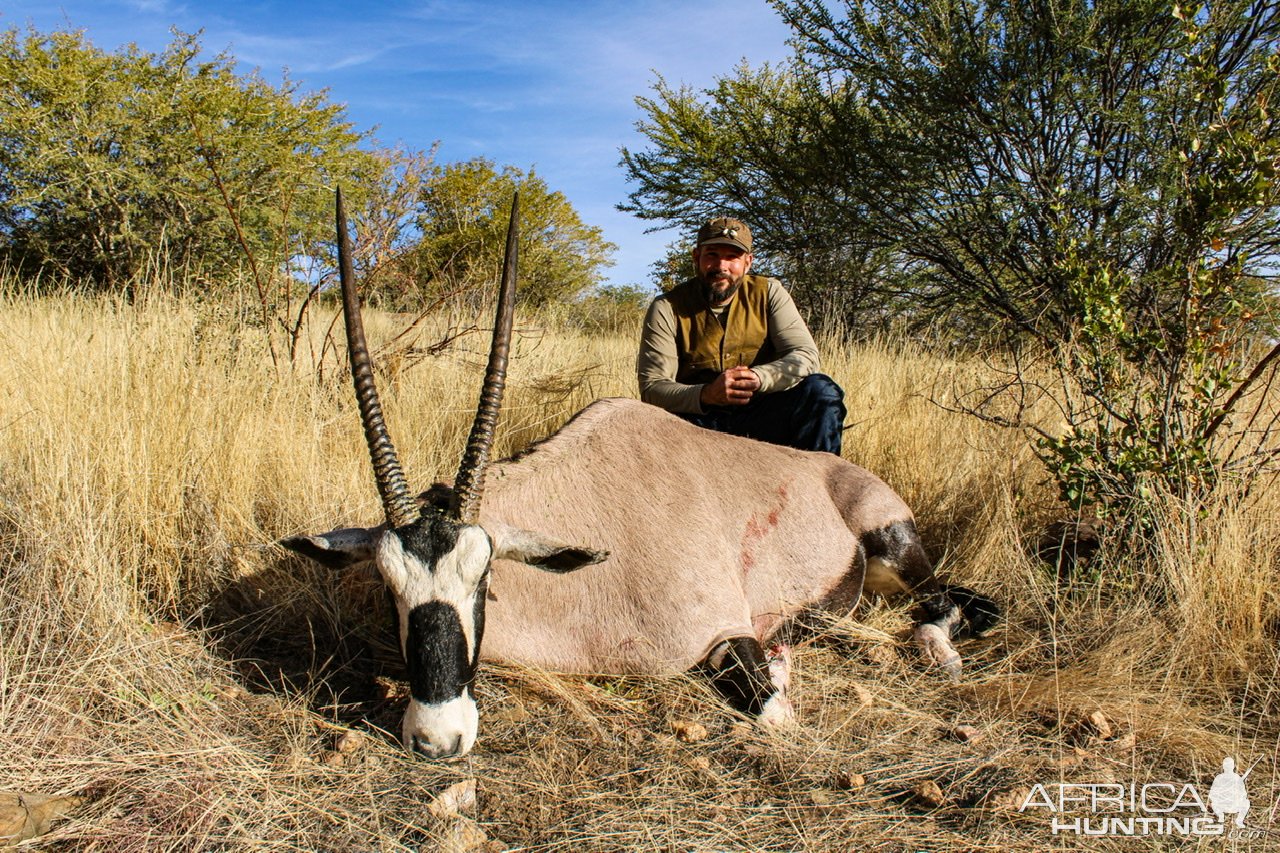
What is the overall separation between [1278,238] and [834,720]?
706 cm

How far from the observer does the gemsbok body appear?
2820 mm

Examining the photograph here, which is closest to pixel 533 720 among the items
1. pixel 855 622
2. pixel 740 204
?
pixel 855 622

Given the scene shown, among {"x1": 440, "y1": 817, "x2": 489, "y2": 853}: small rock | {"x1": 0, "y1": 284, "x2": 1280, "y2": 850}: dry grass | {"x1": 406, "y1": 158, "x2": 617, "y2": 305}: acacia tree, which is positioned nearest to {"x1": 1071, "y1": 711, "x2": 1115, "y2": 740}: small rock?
{"x1": 0, "y1": 284, "x2": 1280, "y2": 850}: dry grass

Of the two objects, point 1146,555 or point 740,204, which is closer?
point 1146,555

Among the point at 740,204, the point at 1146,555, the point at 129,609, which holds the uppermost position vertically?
the point at 740,204

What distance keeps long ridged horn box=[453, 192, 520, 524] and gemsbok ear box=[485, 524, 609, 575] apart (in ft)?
0.44

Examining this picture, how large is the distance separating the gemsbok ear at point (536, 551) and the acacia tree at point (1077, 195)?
2.82m

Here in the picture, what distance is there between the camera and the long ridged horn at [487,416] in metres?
3.07

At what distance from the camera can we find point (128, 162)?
10305mm

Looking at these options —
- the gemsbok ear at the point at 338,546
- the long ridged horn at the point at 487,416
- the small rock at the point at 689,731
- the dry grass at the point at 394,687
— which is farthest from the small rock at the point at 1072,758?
the gemsbok ear at the point at 338,546

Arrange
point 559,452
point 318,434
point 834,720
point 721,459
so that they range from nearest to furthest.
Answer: point 834,720, point 559,452, point 721,459, point 318,434

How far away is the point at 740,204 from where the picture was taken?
40.2 ft

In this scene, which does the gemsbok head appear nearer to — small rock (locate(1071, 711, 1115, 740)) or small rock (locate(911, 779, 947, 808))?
small rock (locate(911, 779, 947, 808))

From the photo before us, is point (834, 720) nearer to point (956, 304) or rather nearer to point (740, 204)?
point (956, 304)
